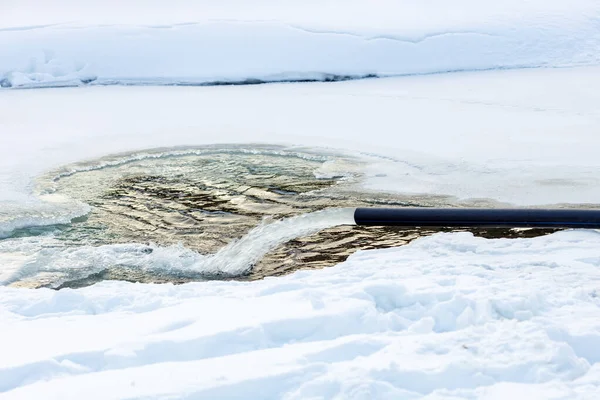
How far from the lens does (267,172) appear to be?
5.79 m

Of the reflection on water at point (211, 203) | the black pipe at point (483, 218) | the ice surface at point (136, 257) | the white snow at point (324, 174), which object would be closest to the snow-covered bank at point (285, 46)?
the white snow at point (324, 174)

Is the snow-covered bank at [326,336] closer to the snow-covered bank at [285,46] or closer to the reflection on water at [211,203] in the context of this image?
the reflection on water at [211,203]

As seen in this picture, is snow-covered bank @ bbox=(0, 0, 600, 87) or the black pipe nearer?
the black pipe

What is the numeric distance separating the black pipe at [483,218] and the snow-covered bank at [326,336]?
0.35 metres

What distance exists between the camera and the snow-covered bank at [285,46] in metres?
9.30

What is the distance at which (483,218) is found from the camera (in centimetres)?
395

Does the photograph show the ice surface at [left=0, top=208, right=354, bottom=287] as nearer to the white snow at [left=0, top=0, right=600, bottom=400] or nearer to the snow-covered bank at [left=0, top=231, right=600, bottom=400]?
the white snow at [left=0, top=0, right=600, bottom=400]

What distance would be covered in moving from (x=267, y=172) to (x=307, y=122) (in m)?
1.53

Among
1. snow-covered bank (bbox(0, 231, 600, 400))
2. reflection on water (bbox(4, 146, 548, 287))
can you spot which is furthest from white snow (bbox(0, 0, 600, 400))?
reflection on water (bbox(4, 146, 548, 287))

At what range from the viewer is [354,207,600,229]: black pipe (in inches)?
151

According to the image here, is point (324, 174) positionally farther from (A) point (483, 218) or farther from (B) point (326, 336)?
(B) point (326, 336)

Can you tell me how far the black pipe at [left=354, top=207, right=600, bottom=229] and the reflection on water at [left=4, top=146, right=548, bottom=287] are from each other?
0.77 ft

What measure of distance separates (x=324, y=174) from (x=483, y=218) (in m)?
1.92

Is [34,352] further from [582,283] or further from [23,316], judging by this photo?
[582,283]
